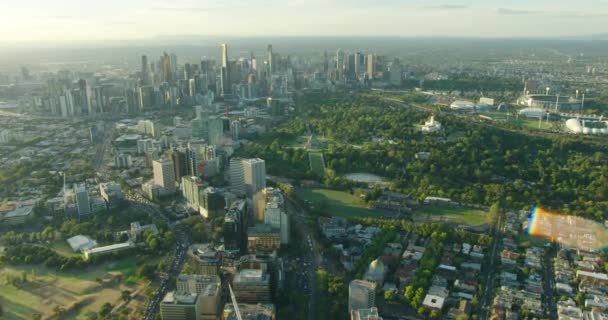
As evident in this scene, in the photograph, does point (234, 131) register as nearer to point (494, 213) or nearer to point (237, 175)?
point (237, 175)

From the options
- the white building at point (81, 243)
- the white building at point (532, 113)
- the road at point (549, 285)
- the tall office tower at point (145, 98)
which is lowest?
the road at point (549, 285)

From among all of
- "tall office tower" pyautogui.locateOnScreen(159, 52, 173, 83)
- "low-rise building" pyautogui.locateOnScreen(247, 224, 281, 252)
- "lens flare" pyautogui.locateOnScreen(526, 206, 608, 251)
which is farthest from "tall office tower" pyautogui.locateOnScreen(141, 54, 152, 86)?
"lens flare" pyautogui.locateOnScreen(526, 206, 608, 251)

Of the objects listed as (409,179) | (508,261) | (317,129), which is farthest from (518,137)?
(508,261)

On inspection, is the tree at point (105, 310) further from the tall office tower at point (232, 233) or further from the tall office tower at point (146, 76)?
the tall office tower at point (146, 76)

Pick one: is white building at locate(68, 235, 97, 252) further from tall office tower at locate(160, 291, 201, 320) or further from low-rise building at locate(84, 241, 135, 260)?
tall office tower at locate(160, 291, 201, 320)

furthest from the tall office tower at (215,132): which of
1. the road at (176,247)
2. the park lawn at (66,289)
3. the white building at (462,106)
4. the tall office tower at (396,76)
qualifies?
the tall office tower at (396,76)

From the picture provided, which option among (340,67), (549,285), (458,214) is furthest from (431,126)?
(340,67)
